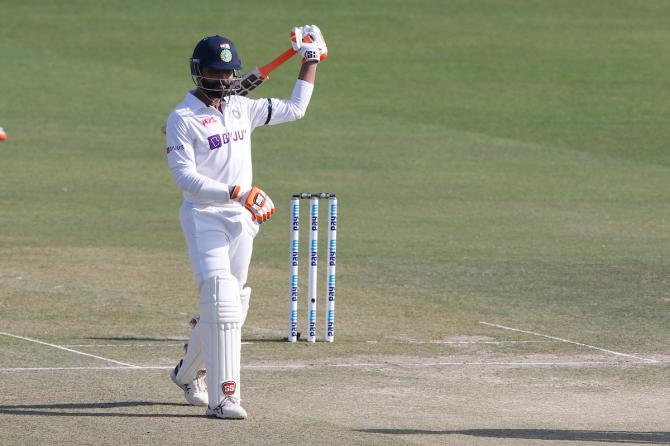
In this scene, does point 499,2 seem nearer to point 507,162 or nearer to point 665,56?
point 665,56

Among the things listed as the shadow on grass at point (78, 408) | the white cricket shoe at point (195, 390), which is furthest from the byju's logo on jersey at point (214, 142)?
the shadow on grass at point (78, 408)

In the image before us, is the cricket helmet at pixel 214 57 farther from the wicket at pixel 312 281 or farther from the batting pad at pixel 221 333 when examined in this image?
the wicket at pixel 312 281

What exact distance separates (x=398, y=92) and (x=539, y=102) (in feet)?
9.75

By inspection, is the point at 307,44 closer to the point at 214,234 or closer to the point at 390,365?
the point at 214,234

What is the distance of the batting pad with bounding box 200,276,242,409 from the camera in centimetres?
816

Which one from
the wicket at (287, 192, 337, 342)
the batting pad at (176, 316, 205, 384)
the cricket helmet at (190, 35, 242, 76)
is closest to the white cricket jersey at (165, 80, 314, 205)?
the cricket helmet at (190, 35, 242, 76)

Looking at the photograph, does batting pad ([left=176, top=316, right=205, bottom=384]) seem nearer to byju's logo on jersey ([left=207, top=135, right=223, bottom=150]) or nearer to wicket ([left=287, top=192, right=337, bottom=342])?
byju's logo on jersey ([left=207, top=135, right=223, bottom=150])

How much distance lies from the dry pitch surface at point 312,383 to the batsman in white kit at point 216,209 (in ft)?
0.83

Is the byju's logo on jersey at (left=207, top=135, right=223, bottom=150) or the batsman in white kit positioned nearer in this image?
the batsman in white kit

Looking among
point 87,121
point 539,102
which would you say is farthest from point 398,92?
point 87,121

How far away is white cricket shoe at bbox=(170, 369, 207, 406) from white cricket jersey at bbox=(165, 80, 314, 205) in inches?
43.2

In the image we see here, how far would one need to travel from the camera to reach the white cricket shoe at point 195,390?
8.64 metres

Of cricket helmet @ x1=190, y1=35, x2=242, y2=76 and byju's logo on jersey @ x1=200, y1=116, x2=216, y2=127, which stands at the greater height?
cricket helmet @ x1=190, y1=35, x2=242, y2=76

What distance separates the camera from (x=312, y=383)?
31.4ft
